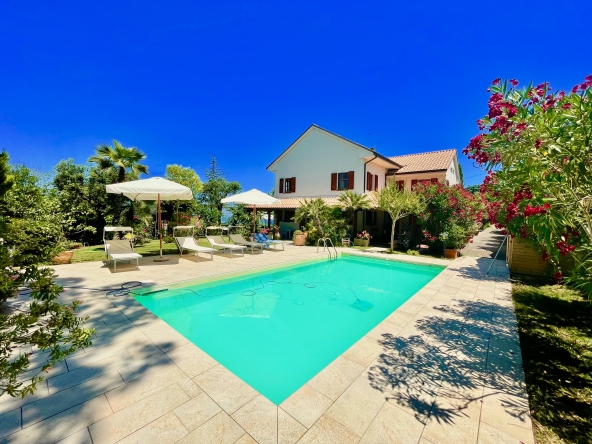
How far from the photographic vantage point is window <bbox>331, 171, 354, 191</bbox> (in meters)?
21.3

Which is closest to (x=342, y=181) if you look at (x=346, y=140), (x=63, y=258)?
(x=346, y=140)

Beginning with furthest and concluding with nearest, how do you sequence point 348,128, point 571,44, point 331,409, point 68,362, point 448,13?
point 348,128 → point 448,13 → point 571,44 → point 68,362 → point 331,409

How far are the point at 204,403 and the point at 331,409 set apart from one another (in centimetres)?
148

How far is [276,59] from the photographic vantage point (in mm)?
16516

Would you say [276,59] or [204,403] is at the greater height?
[276,59]

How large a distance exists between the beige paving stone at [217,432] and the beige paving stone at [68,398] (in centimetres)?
144

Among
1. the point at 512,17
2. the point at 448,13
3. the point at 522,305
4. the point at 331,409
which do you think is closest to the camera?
the point at 331,409

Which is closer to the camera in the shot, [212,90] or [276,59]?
[276,59]

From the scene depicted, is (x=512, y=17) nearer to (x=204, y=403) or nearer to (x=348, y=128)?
(x=204, y=403)

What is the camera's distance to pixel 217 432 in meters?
2.43

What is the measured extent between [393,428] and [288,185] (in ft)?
79.3

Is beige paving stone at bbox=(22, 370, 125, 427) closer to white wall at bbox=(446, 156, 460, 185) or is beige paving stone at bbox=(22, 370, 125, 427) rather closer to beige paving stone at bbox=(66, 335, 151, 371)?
beige paving stone at bbox=(66, 335, 151, 371)

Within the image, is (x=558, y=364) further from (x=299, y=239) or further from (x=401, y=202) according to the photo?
(x=299, y=239)

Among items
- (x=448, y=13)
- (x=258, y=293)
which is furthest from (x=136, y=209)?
(x=448, y=13)
